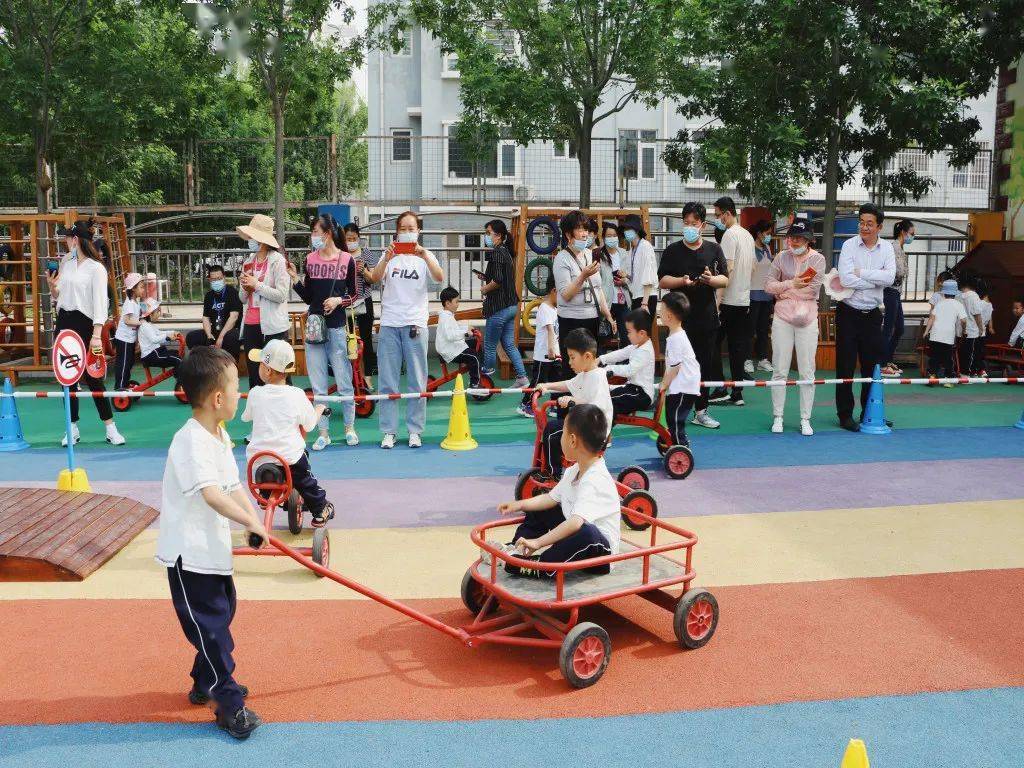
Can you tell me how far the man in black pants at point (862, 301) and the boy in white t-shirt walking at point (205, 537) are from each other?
7.72m

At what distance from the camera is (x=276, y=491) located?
683 centimetres

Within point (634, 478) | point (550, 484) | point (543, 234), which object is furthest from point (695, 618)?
point (543, 234)

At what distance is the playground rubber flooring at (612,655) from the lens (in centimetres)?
434

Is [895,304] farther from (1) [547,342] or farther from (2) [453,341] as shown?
(2) [453,341]

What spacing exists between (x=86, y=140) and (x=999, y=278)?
49.4 feet

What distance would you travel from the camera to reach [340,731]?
175 inches

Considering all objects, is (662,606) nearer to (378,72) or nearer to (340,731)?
(340,731)

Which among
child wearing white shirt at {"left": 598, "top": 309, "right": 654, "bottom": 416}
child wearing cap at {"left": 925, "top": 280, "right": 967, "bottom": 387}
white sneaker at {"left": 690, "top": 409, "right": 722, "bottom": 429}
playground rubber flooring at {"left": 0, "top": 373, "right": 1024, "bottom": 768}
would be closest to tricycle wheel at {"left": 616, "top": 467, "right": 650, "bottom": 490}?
playground rubber flooring at {"left": 0, "top": 373, "right": 1024, "bottom": 768}

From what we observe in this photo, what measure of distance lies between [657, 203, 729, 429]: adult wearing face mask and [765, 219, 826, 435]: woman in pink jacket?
24.5 inches

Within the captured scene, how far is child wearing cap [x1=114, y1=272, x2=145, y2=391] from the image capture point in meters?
11.7

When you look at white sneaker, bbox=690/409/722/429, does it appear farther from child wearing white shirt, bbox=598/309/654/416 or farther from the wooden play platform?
the wooden play platform

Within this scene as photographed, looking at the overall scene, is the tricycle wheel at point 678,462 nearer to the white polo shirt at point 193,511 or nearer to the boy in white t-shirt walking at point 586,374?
the boy in white t-shirt walking at point 586,374

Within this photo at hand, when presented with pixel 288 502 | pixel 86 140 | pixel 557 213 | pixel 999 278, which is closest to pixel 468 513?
pixel 288 502

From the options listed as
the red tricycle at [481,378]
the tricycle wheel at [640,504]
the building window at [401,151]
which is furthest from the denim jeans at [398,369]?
the building window at [401,151]
